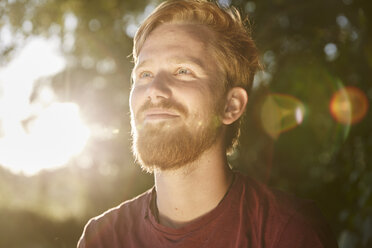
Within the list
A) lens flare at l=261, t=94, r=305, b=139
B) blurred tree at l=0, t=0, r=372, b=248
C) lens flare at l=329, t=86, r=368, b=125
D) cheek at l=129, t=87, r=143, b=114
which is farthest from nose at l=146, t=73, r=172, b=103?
lens flare at l=261, t=94, r=305, b=139

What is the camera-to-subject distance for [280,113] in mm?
4668

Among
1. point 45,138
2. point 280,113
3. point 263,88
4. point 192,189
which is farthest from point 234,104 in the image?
point 45,138

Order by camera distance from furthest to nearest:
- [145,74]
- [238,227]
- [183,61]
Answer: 1. [145,74]
2. [183,61]
3. [238,227]

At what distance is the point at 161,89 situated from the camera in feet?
7.05

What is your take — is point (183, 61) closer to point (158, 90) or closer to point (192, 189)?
point (158, 90)

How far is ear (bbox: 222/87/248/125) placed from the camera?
243 centimetres

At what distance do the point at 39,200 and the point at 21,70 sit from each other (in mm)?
3090

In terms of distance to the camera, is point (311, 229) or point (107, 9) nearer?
point (311, 229)

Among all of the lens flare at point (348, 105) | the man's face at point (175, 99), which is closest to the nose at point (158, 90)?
the man's face at point (175, 99)

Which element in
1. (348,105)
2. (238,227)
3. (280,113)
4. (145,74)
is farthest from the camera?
(280,113)

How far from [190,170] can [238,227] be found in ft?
1.46

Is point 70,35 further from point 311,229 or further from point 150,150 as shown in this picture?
point 311,229

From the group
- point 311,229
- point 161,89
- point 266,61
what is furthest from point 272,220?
point 266,61

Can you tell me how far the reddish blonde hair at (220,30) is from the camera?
250cm
